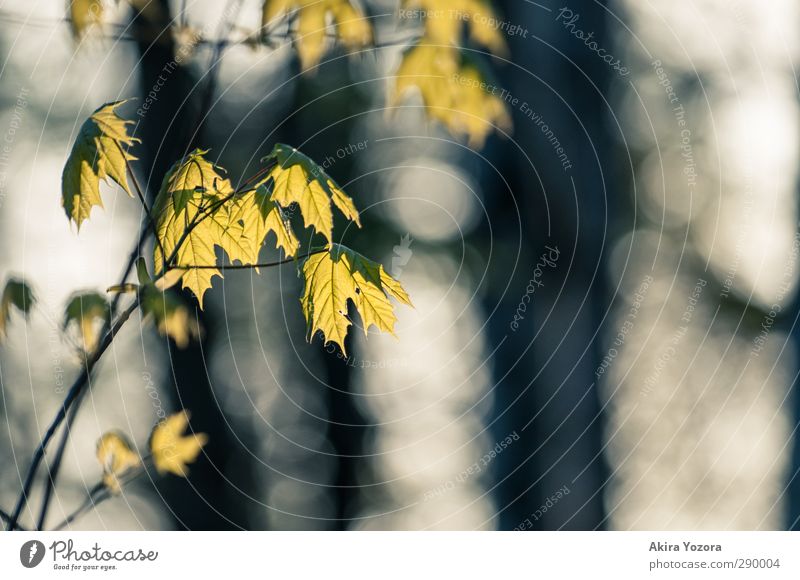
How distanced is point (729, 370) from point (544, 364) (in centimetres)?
241

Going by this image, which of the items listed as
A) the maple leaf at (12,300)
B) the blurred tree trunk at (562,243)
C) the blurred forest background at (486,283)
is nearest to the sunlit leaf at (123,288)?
the maple leaf at (12,300)

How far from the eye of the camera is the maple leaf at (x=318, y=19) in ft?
6.79

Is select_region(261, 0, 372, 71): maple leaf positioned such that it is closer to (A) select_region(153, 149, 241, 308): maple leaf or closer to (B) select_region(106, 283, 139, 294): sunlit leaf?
(A) select_region(153, 149, 241, 308): maple leaf

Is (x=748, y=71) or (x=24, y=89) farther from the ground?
(x=24, y=89)

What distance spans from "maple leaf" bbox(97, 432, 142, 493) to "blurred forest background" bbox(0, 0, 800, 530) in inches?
26.5

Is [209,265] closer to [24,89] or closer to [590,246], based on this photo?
[590,246]

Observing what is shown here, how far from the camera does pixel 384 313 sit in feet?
5.56

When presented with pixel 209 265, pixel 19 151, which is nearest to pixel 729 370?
pixel 209 265

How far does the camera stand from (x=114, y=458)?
2170 mm
